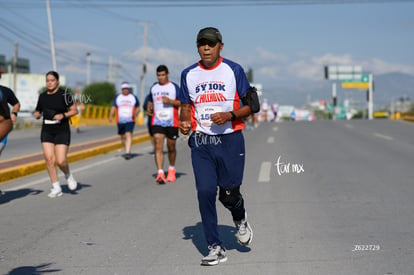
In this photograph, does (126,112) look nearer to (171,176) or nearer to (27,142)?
(171,176)

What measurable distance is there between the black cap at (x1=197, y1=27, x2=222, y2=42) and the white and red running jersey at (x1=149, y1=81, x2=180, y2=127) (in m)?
6.17

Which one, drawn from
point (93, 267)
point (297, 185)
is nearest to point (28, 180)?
point (297, 185)

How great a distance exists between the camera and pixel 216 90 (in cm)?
535

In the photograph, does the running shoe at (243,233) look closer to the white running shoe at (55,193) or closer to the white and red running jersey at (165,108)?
the white running shoe at (55,193)

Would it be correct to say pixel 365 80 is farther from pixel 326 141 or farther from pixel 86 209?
pixel 86 209

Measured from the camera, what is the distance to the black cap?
205 inches

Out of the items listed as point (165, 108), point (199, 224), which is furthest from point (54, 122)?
point (199, 224)

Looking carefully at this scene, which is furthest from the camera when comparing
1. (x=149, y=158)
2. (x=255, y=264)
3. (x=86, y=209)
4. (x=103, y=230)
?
(x=149, y=158)

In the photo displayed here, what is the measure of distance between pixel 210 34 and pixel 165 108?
6.26m

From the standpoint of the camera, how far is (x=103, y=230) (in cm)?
686

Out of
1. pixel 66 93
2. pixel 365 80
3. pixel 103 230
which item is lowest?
pixel 365 80

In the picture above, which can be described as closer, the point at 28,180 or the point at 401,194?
the point at 401,194

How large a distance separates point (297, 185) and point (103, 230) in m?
4.29

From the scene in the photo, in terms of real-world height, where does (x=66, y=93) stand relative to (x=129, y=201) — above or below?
above
